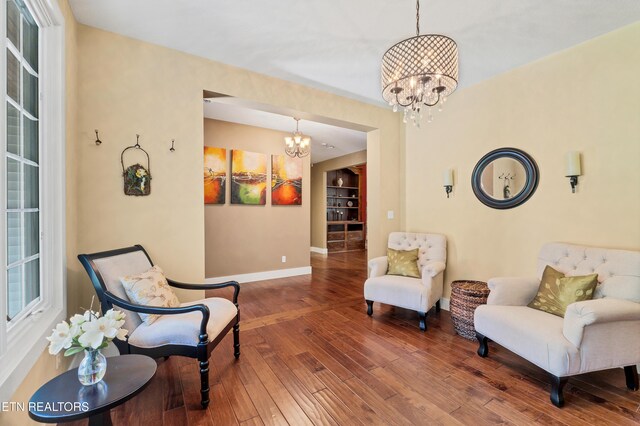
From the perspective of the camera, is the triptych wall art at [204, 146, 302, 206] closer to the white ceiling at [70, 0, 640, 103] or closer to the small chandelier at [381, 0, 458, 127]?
the white ceiling at [70, 0, 640, 103]

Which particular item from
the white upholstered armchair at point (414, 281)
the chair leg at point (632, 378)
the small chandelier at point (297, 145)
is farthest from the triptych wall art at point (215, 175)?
the chair leg at point (632, 378)

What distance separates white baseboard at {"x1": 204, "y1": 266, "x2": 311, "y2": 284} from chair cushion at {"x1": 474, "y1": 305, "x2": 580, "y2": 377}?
11.8ft

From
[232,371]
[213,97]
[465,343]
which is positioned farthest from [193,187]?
[465,343]

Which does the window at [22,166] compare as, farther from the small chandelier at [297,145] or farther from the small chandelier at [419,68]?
the small chandelier at [297,145]

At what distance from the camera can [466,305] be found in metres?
2.77

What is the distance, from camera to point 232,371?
2.21 metres

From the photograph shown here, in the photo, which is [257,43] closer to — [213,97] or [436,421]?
[213,97]

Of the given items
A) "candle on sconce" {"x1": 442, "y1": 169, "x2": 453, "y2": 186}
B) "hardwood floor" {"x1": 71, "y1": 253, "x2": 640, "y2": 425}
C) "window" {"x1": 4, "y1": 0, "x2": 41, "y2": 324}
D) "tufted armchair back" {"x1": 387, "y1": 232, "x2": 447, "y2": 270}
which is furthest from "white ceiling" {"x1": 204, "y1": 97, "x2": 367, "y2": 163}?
"hardwood floor" {"x1": 71, "y1": 253, "x2": 640, "y2": 425}

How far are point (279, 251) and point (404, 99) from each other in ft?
12.7

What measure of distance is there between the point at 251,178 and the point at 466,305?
151 inches

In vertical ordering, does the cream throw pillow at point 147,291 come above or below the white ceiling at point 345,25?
below

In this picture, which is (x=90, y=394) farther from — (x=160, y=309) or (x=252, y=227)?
(x=252, y=227)

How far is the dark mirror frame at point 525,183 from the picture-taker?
2.84 metres

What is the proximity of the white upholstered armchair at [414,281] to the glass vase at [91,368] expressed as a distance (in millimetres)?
2601
